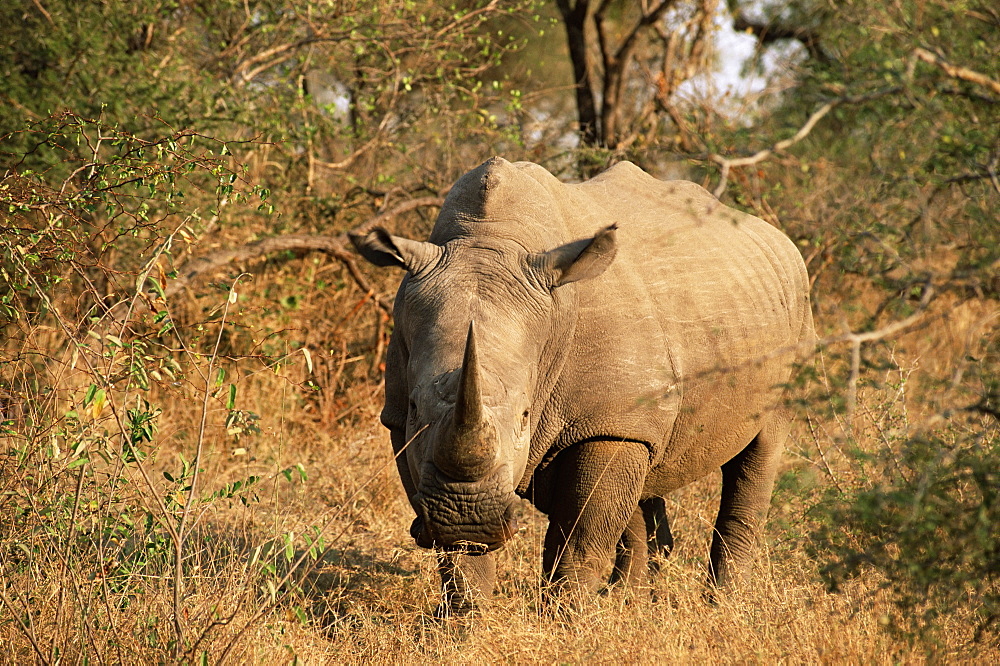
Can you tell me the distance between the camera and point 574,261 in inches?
189

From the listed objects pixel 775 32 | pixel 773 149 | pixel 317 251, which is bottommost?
pixel 317 251

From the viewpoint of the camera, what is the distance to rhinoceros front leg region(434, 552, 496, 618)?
5.05 meters

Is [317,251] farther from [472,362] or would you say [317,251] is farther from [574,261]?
[472,362]

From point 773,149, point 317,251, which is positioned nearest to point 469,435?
point 773,149

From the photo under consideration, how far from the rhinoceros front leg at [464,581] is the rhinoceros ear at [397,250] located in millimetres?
1315

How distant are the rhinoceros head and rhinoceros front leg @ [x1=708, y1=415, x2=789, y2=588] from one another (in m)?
2.07

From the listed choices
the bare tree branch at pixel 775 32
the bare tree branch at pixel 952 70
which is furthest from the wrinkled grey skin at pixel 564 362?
the bare tree branch at pixel 775 32

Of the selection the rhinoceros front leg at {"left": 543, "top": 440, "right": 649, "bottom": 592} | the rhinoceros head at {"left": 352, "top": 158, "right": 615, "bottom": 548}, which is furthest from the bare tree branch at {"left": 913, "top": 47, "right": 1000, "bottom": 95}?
the rhinoceros front leg at {"left": 543, "top": 440, "right": 649, "bottom": 592}

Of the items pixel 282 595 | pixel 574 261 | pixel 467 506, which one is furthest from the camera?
pixel 574 261

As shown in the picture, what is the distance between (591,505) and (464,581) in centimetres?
70

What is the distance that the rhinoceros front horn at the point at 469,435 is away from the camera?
399cm

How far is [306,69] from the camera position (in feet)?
32.4

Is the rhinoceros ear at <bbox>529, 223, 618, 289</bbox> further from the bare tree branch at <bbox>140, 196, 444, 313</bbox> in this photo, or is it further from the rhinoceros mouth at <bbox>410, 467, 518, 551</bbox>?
the bare tree branch at <bbox>140, 196, 444, 313</bbox>

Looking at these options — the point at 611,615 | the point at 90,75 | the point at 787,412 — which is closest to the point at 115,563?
the point at 611,615
